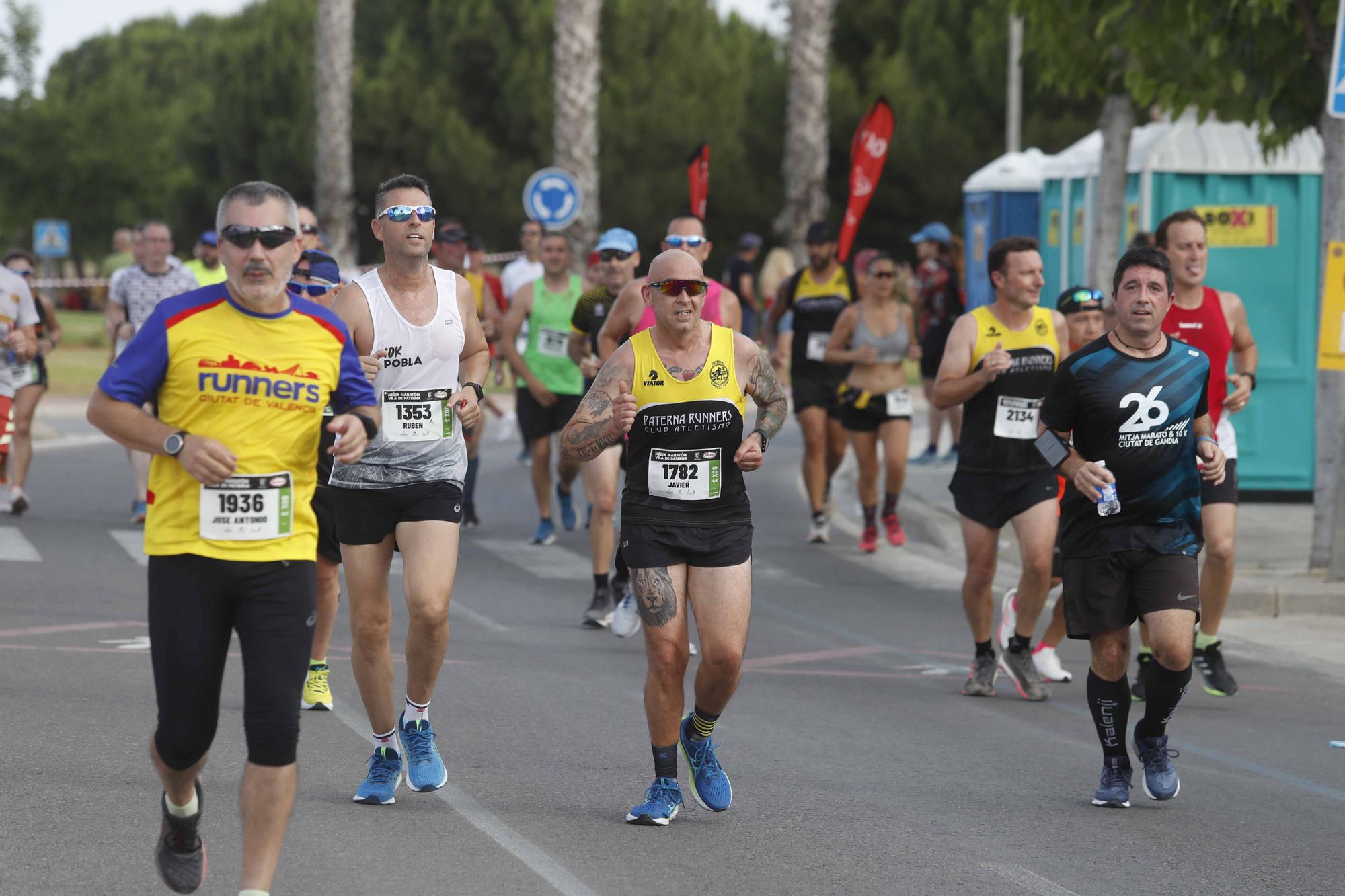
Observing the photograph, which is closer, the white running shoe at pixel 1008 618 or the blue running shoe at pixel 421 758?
the blue running shoe at pixel 421 758

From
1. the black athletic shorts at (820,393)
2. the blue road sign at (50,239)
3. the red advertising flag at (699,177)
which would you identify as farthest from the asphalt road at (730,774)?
the blue road sign at (50,239)

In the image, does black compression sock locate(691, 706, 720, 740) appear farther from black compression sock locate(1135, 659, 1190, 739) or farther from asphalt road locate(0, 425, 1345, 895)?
black compression sock locate(1135, 659, 1190, 739)

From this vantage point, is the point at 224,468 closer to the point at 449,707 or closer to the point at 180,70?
the point at 449,707

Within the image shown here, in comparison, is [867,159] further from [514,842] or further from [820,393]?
[514,842]

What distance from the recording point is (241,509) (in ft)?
16.0

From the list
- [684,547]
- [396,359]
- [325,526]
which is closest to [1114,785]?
[684,547]

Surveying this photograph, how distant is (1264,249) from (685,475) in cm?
1009

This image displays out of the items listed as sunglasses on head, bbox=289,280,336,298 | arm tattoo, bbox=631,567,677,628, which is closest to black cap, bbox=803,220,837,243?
sunglasses on head, bbox=289,280,336,298

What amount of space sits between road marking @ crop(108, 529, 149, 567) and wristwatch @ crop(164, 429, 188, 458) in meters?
7.89

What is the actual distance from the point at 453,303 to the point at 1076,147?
39.6 ft

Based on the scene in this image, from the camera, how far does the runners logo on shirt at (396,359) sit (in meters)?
6.70

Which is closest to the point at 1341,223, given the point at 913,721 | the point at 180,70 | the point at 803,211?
the point at 913,721

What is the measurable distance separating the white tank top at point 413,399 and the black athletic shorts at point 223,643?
1580mm

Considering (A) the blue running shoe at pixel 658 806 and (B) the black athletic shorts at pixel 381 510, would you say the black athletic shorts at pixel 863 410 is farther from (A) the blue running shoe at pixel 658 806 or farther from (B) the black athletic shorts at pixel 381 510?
(A) the blue running shoe at pixel 658 806
